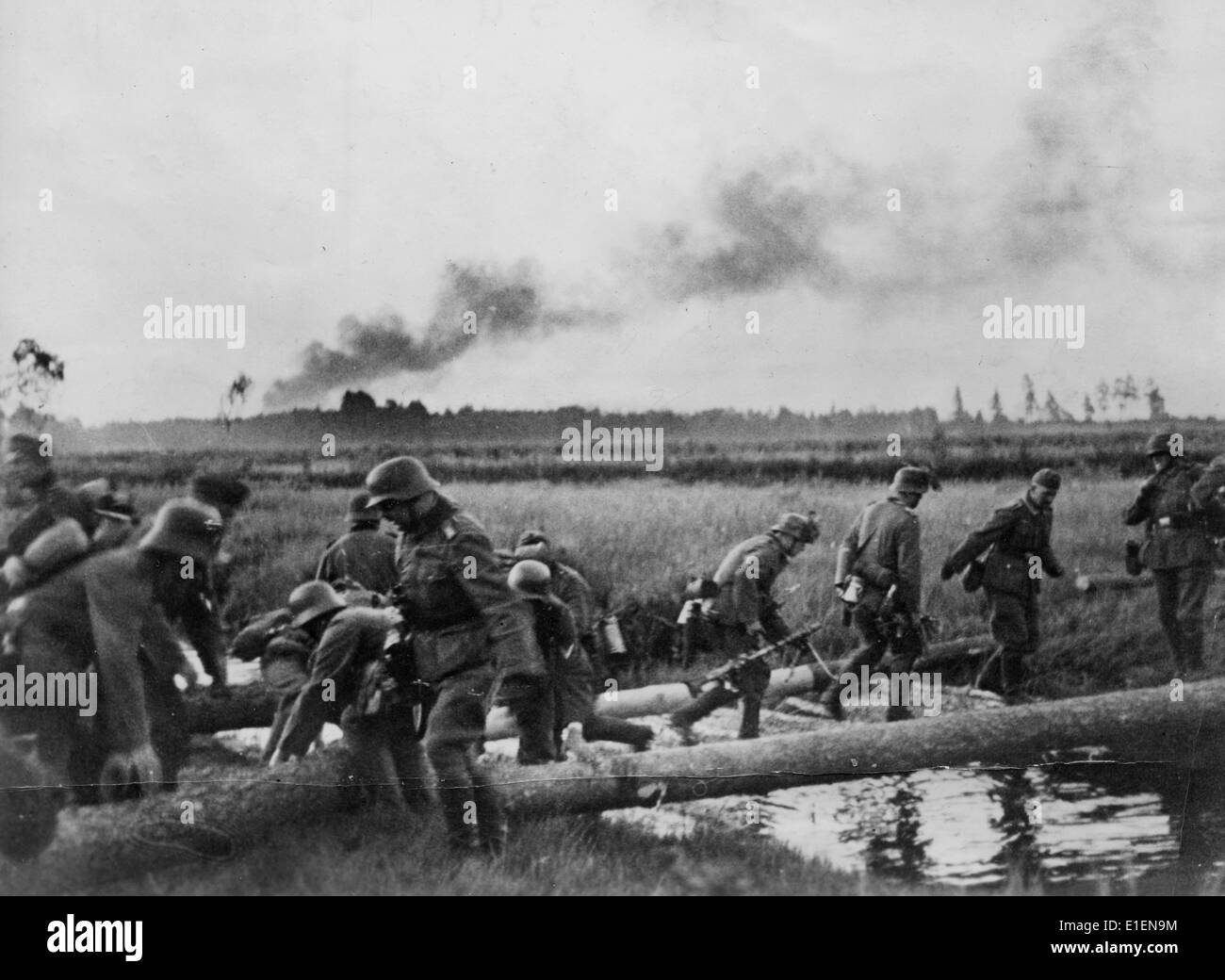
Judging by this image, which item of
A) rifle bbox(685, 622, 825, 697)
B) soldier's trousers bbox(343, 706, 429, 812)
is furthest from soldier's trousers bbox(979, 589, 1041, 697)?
soldier's trousers bbox(343, 706, 429, 812)

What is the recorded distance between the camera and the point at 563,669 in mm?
8445

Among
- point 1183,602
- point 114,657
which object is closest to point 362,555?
point 114,657

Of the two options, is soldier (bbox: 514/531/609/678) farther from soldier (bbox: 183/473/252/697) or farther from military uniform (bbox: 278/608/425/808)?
soldier (bbox: 183/473/252/697)

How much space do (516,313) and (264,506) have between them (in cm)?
189

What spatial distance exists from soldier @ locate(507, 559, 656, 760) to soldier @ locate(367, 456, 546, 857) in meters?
0.10

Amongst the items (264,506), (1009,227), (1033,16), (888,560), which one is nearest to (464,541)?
(264,506)

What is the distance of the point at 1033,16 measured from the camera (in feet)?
29.5

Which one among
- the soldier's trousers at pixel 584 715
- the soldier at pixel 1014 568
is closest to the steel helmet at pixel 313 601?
the soldier's trousers at pixel 584 715

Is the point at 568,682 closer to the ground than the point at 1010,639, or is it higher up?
closer to the ground

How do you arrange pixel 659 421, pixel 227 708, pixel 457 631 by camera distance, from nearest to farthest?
1. pixel 457 631
2. pixel 227 708
3. pixel 659 421

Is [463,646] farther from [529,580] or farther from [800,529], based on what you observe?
[800,529]

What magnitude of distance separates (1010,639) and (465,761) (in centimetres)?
338

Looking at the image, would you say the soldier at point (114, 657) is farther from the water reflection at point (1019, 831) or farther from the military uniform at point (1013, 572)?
the water reflection at point (1019, 831)

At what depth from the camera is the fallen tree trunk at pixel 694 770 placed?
8.17m
